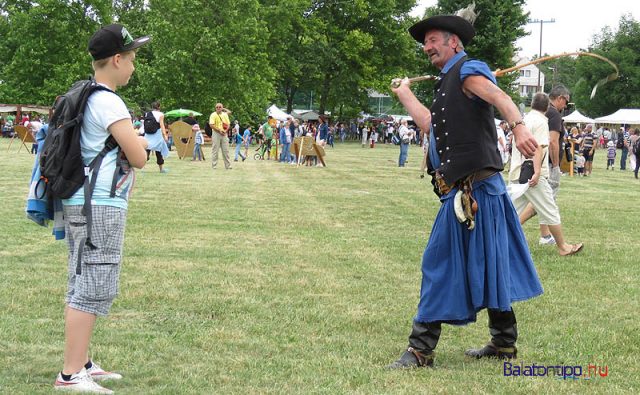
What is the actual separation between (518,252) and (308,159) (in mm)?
23864

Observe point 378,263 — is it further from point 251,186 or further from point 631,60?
point 631,60

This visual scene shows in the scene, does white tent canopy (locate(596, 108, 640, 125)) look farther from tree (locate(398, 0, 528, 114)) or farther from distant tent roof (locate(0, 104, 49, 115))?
distant tent roof (locate(0, 104, 49, 115))

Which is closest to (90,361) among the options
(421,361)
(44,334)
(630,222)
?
(44,334)

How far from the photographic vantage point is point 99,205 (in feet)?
13.3

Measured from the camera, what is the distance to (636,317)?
625 centimetres

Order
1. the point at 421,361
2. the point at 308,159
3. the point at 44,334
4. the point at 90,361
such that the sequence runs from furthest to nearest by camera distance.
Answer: the point at 308,159 → the point at 44,334 → the point at 421,361 → the point at 90,361

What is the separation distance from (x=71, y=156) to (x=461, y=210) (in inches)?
83.2

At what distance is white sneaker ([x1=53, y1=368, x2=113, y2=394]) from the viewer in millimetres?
4129

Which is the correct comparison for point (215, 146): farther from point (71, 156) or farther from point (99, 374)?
point (71, 156)

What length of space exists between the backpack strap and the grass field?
75 centimetres

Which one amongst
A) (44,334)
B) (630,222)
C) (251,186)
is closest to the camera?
(44,334)

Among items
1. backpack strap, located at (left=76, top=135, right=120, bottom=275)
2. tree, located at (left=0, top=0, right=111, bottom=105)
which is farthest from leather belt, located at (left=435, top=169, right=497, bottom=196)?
tree, located at (left=0, top=0, right=111, bottom=105)

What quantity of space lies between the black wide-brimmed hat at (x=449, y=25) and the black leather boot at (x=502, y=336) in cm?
163

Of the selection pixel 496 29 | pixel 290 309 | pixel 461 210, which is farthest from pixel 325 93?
pixel 461 210
